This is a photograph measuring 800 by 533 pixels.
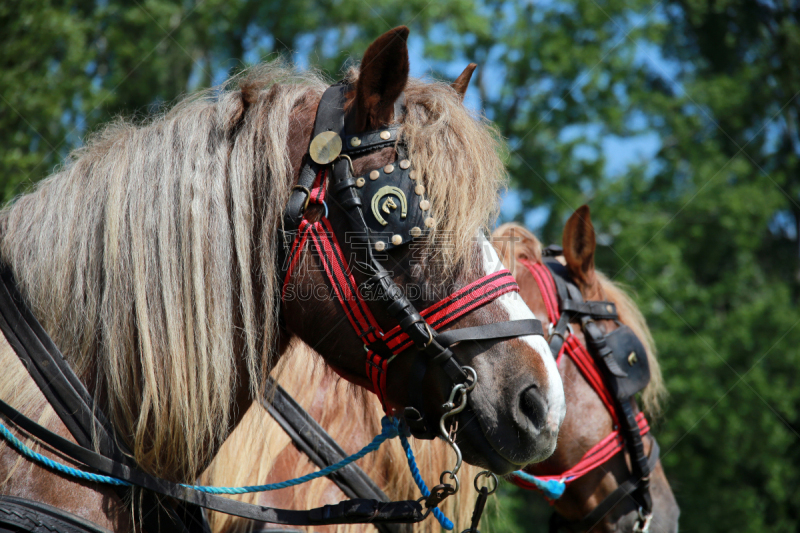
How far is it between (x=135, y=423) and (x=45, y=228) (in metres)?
0.59

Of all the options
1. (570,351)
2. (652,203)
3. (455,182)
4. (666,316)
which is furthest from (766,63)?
(455,182)

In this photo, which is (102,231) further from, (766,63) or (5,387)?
(766,63)

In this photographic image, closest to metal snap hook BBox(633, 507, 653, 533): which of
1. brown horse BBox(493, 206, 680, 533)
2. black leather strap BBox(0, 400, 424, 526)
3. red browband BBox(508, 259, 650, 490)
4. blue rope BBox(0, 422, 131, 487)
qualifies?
brown horse BBox(493, 206, 680, 533)

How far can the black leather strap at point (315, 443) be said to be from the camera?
6.94ft

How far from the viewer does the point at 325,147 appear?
1468mm

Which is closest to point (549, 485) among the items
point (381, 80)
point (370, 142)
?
point (370, 142)

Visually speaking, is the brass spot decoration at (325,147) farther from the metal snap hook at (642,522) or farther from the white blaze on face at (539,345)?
the metal snap hook at (642,522)

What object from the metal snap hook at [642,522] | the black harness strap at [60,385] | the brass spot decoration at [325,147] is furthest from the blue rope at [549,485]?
the brass spot decoration at [325,147]

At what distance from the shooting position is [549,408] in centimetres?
140

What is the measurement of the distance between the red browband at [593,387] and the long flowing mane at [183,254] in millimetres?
1141

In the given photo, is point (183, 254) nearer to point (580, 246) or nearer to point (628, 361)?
point (580, 246)

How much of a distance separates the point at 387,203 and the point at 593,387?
1.57 m

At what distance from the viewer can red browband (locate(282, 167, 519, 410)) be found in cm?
141

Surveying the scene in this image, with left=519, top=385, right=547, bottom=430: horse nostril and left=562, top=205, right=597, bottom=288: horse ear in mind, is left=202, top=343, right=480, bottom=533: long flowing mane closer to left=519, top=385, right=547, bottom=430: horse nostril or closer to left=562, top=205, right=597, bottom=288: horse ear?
left=519, top=385, right=547, bottom=430: horse nostril
